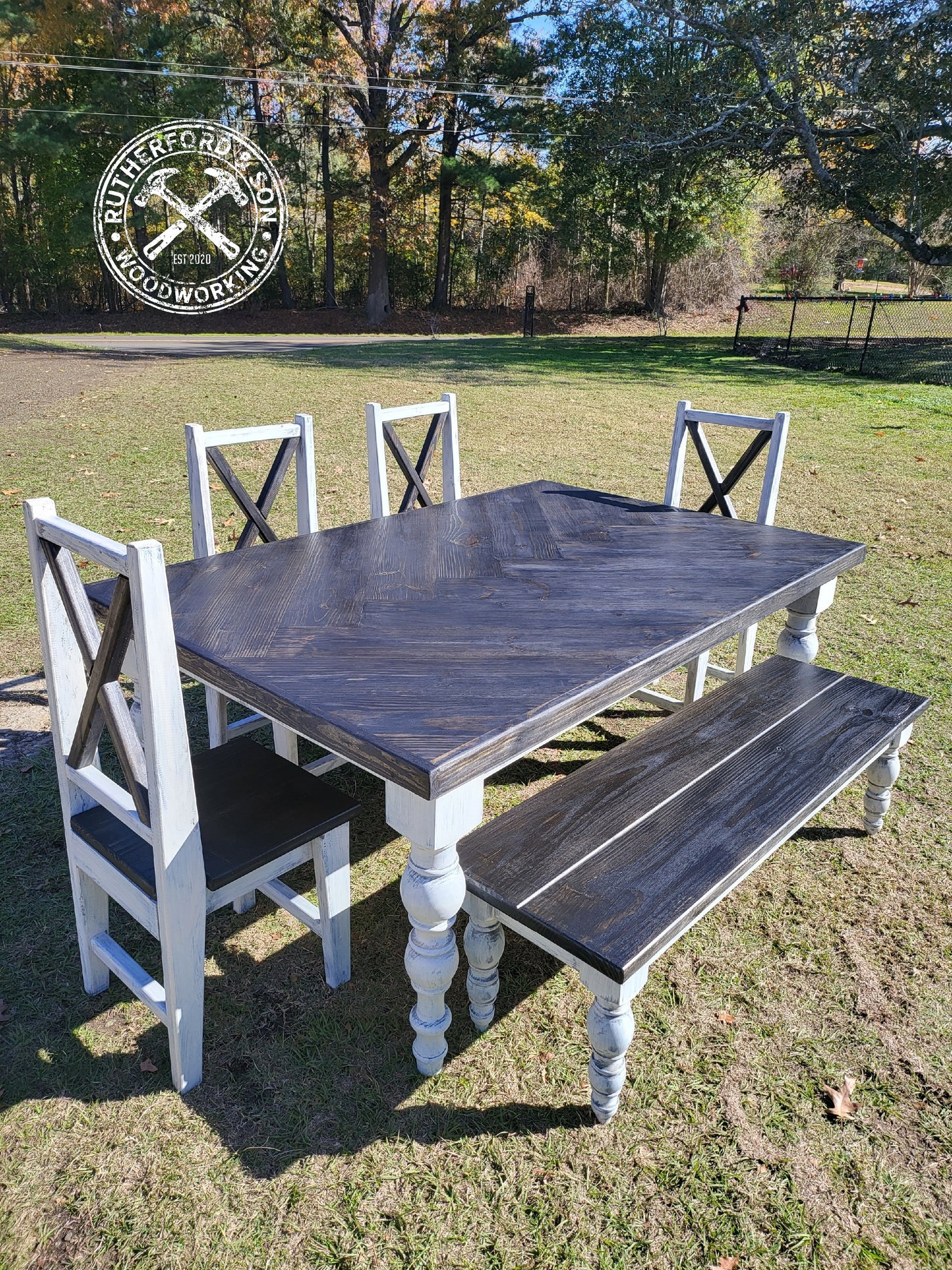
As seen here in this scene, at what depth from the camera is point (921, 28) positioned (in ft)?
49.4

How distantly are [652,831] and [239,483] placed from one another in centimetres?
205

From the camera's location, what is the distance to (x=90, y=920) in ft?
7.25

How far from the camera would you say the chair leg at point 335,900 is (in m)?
2.14

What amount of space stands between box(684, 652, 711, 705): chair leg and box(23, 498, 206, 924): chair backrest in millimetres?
2345

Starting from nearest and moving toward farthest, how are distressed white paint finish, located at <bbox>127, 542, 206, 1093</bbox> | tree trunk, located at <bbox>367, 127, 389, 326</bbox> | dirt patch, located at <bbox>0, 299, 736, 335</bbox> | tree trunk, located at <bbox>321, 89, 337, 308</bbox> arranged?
distressed white paint finish, located at <bbox>127, 542, 206, 1093</bbox> < dirt patch, located at <bbox>0, 299, 736, 335</bbox> < tree trunk, located at <bbox>367, 127, 389, 326</bbox> < tree trunk, located at <bbox>321, 89, 337, 308</bbox>

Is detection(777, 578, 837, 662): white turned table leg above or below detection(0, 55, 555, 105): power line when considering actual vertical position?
below

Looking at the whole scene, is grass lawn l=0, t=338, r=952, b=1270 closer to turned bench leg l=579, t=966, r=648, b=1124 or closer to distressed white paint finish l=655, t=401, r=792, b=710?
turned bench leg l=579, t=966, r=648, b=1124

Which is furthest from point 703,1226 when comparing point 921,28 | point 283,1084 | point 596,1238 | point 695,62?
point 695,62

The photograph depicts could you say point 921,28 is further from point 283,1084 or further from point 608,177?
point 283,1084

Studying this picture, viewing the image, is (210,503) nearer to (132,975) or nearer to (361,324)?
(132,975)

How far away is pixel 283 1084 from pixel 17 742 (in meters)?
2.12

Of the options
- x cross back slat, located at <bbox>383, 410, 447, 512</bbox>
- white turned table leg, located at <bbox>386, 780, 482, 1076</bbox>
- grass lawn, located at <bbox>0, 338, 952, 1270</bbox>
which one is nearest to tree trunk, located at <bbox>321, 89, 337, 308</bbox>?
x cross back slat, located at <bbox>383, 410, 447, 512</bbox>

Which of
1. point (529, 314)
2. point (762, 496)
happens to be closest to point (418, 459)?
point (762, 496)

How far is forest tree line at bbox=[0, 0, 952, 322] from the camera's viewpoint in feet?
57.3
